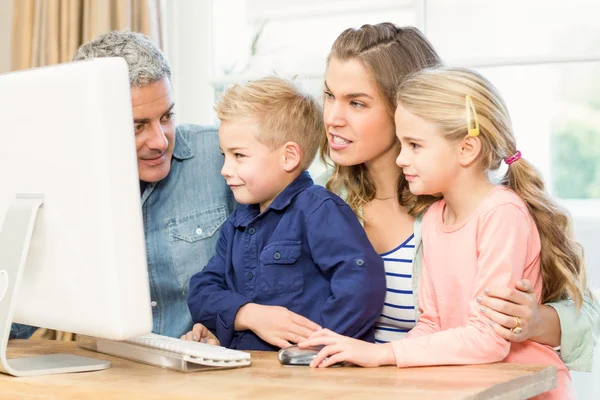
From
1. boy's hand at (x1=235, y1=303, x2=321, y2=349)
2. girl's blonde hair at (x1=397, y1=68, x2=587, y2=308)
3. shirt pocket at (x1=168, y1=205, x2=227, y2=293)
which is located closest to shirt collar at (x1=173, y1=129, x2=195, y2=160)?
shirt pocket at (x1=168, y1=205, x2=227, y2=293)

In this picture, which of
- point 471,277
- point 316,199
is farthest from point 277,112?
point 471,277

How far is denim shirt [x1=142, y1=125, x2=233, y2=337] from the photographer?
2051 millimetres

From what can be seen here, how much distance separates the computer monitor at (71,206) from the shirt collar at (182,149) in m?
0.79

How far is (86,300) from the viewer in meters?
1.23

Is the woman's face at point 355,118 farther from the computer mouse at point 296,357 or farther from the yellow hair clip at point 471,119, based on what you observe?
the computer mouse at point 296,357

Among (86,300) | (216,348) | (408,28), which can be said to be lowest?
(216,348)

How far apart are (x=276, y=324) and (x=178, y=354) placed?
12.3 inches

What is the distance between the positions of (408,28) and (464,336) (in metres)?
0.75

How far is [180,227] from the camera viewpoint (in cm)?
207

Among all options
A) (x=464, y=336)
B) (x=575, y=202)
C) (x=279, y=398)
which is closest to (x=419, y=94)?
(x=464, y=336)

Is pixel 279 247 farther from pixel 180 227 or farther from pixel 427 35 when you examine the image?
pixel 427 35

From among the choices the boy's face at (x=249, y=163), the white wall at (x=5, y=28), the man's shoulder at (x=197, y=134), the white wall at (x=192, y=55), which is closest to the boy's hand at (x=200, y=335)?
the boy's face at (x=249, y=163)

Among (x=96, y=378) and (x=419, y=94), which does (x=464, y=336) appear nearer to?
(x=419, y=94)

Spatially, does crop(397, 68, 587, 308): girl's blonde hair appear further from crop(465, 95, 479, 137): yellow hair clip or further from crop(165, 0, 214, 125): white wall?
crop(165, 0, 214, 125): white wall
